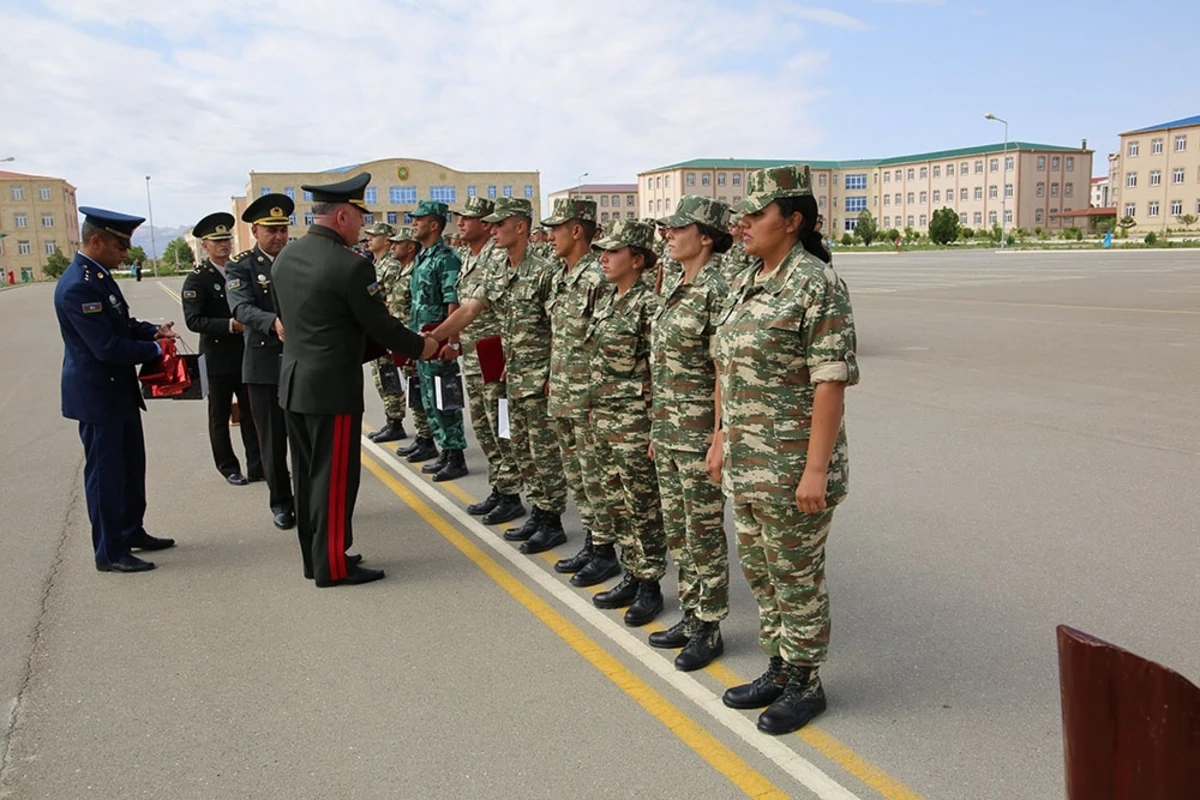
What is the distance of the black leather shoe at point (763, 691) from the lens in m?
3.46

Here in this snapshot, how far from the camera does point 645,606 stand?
4.34 meters

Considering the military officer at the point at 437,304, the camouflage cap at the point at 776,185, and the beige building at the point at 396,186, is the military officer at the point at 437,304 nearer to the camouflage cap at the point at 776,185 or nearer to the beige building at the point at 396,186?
the camouflage cap at the point at 776,185

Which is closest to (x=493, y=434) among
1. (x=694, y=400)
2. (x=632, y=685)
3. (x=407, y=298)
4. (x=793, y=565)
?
(x=407, y=298)

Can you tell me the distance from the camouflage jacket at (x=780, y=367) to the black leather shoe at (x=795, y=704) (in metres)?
0.69

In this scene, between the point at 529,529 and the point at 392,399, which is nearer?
the point at 529,529

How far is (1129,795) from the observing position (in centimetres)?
109

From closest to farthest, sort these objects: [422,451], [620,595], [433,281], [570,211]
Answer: [620,595] < [570,211] < [433,281] < [422,451]

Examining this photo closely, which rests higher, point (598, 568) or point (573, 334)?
point (573, 334)

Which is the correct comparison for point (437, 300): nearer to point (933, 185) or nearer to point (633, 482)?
point (633, 482)

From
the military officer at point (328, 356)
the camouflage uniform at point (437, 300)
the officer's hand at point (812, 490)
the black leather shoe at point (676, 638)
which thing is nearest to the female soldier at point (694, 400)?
the black leather shoe at point (676, 638)

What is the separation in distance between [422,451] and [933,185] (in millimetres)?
105452

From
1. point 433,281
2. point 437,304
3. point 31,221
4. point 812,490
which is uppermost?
point 31,221

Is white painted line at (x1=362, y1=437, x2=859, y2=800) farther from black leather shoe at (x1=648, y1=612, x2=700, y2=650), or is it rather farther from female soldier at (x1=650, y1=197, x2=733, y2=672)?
female soldier at (x1=650, y1=197, x2=733, y2=672)

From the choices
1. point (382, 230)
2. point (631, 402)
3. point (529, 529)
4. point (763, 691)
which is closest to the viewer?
point (763, 691)
